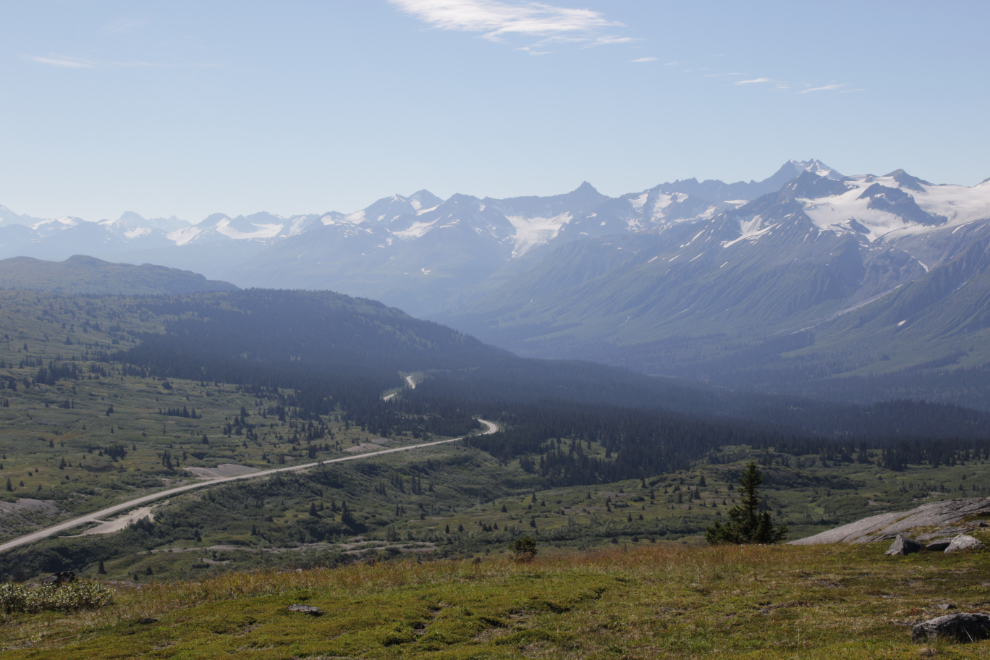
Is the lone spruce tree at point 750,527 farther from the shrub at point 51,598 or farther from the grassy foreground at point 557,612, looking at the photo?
the shrub at point 51,598

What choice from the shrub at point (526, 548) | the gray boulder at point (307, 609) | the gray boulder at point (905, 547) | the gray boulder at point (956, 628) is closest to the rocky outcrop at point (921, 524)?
the gray boulder at point (905, 547)

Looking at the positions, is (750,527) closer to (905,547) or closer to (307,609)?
(905,547)

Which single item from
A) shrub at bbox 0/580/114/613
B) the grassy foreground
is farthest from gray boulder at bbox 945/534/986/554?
shrub at bbox 0/580/114/613

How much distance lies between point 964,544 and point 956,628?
15560 mm

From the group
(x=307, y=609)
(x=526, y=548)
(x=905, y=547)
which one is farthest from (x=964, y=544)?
(x=307, y=609)

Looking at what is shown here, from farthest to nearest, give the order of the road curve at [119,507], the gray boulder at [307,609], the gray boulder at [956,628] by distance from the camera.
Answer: the road curve at [119,507], the gray boulder at [307,609], the gray boulder at [956,628]

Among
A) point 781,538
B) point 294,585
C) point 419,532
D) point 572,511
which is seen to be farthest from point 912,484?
point 294,585

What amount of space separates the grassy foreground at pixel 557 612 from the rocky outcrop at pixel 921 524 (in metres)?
4.11

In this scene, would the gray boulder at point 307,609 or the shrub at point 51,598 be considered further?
the shrub at point 51,598

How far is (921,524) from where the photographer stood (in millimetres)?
42219

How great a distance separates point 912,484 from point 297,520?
15394 cm

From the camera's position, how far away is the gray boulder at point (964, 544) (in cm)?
3416

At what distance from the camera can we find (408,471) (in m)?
192

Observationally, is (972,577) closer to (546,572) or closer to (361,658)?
(546,572)
